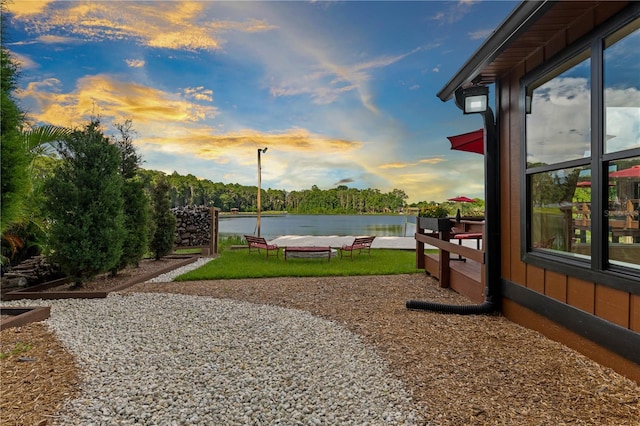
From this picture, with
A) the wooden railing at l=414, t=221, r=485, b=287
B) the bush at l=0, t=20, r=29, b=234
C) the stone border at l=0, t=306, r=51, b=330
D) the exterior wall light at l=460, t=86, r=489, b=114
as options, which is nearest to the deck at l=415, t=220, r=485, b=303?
the wooden railing at l=414, t=221, r=485, b=287

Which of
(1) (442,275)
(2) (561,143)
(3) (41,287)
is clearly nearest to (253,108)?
(3) (41,287)

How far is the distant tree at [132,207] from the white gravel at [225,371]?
2.96 meters

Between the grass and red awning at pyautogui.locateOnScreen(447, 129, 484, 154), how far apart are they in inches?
124

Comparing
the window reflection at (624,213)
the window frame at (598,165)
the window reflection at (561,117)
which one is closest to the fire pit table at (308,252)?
the window reflection at (561,117)

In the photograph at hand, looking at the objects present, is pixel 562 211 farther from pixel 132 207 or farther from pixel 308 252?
pixel 132 207

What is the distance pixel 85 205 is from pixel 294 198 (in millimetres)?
41065

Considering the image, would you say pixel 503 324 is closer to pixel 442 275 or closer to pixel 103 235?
pixel 442 275

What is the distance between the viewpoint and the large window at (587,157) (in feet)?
8.51

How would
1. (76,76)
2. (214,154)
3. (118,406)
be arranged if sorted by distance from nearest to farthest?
(118,406), (76,76), (214,154)

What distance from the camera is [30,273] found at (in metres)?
6.53

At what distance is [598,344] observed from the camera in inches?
109

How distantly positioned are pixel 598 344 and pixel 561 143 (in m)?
1.87

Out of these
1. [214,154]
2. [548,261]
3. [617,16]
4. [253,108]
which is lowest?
[548,261]

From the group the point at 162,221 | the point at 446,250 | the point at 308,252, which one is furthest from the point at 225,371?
the point at 162,221
